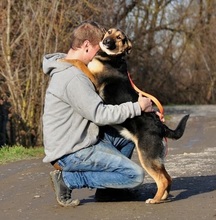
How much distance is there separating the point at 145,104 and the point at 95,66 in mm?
799

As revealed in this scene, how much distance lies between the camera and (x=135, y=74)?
3059 cm

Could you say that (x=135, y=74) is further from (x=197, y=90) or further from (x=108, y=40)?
(x=108, y=40)

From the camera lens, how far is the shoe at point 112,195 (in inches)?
257

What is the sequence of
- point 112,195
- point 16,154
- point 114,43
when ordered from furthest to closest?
point 16,154 → point 114,43 → point 112,195

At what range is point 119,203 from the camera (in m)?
6.41

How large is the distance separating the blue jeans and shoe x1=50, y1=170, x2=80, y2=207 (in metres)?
0.04

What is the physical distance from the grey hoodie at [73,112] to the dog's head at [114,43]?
1.90 feet

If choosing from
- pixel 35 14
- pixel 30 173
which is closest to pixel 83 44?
pixel 30 173

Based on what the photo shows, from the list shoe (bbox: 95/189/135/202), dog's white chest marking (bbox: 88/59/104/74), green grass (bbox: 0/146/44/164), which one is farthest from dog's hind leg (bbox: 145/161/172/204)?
green grass (bbox: 0/146/44/164)

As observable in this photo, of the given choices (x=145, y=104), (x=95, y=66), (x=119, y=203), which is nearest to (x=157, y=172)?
(x=119, y=203)

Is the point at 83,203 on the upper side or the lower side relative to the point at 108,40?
lower

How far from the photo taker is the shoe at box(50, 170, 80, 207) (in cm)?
623

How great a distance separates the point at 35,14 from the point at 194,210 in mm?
9302

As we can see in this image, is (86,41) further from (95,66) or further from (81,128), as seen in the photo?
(81,128)
